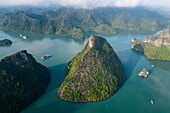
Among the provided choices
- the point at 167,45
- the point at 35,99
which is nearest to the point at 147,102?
the point at 35,99

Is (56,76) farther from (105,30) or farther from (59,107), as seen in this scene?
(105,30)

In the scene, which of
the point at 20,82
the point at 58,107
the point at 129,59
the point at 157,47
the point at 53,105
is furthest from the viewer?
the point at 157,47

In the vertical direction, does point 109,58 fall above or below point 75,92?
above

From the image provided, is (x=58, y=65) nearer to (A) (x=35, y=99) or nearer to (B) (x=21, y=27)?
(A) (x=35, y=99)

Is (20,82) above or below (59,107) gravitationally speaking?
above

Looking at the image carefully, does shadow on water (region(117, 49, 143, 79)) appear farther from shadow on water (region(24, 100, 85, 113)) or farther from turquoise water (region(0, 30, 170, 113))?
shadow on water (region(24, 100, 85, 113))

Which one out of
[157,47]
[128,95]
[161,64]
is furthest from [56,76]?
[157,47]

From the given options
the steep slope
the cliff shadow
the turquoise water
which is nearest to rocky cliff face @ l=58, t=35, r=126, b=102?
the cliff shadow
